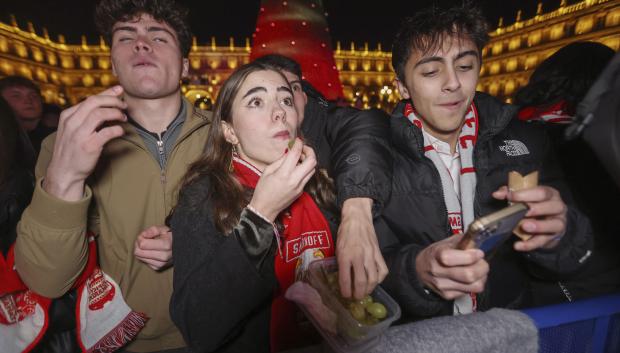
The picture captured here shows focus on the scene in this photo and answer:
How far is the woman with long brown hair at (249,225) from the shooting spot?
1.34 meters

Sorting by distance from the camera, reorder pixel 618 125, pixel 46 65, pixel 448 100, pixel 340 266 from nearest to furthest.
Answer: pixel 618 125 → pixel 340 266 → pixel 448 100 → pixel 46 65

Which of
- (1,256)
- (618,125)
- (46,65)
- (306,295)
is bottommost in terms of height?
(1,256)

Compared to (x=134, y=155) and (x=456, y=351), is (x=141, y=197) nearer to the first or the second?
(x=134, y=155)

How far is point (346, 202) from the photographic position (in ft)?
Answer: 5.61

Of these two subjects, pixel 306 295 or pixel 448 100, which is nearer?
pixel 306 295

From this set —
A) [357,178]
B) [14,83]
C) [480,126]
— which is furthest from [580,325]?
[14,83]

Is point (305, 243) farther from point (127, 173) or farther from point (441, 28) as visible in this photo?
point (441, 28)

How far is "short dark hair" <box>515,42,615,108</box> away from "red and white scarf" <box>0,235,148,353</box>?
3862 mm

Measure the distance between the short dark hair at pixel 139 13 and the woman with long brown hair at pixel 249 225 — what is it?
996mm

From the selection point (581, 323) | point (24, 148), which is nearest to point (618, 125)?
point (581, 323)

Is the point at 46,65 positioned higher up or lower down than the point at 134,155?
higher up

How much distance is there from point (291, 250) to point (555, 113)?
8.48 ft

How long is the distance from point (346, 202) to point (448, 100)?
3.22 feet

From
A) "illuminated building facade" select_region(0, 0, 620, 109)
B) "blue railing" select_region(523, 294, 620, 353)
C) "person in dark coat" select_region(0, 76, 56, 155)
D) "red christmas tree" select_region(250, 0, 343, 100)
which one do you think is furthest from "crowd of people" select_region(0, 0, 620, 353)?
"illuminated building facade" select_region(0, 0, 620, 109)
